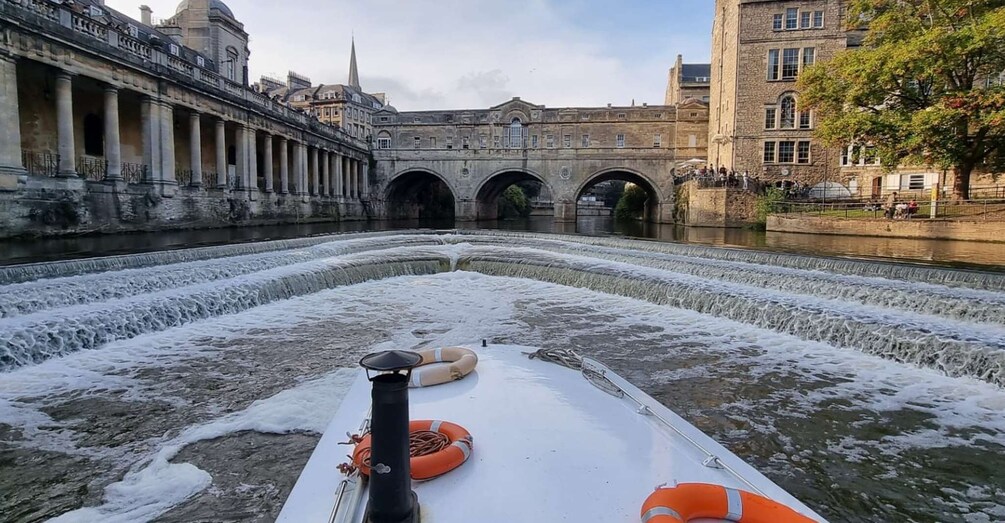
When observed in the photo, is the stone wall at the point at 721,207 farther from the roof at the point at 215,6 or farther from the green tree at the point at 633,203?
the roof at the point at 215,6

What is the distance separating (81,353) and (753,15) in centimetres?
4020

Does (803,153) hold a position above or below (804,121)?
below

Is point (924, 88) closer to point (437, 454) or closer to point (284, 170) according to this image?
point (437, 454)

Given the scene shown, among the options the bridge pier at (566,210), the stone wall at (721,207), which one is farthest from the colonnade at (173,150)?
the stone wall at (721,207)

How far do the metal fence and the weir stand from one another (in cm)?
1324

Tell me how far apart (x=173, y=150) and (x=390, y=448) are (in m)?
25.6

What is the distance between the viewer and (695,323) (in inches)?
344

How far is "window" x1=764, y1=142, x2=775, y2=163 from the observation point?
3653 centimetres

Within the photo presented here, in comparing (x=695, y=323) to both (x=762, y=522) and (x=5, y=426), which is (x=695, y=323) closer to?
(x=762, y=522)

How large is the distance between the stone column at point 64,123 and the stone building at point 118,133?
0.04 meters

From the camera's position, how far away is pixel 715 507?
205cm

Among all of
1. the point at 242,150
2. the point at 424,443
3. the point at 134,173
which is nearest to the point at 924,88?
the point at 424,443

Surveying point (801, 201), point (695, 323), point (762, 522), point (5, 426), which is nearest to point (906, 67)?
point (801, 201)

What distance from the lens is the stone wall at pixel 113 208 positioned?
614 inches
